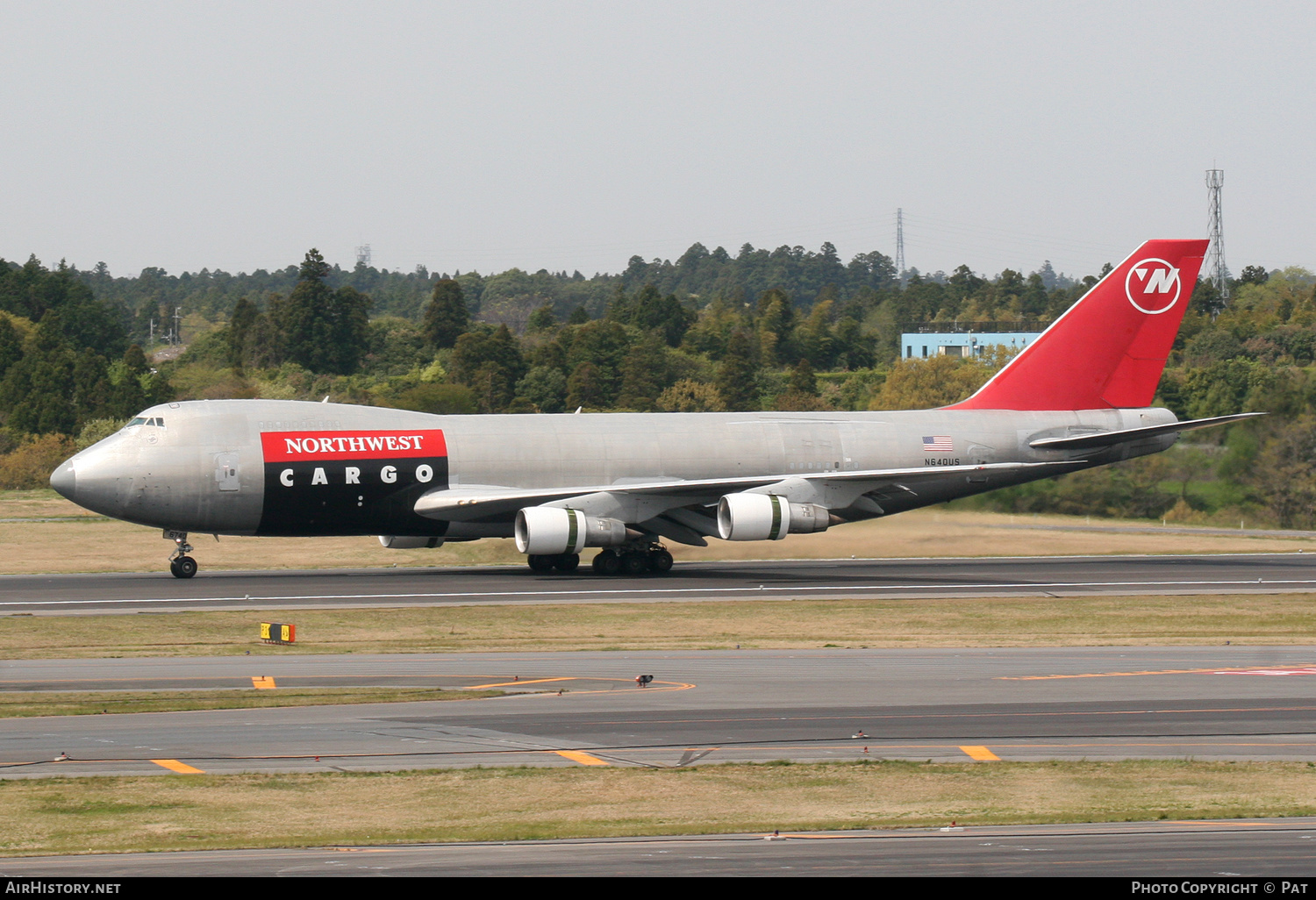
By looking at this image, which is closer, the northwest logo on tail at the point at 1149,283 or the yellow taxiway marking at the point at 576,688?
the yellow taxiway marking at the point at 576,688

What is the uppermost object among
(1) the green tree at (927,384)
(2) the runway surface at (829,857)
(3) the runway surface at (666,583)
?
(1) the green tree at (927,384)

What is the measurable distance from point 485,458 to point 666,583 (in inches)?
264

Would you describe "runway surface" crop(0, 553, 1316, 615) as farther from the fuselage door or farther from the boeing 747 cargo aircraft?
the fuselage door

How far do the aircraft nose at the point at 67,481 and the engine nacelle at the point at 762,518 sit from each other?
1840 centimetres

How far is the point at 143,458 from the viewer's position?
3944 centimetres

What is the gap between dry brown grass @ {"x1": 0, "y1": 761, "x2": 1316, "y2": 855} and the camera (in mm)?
14250

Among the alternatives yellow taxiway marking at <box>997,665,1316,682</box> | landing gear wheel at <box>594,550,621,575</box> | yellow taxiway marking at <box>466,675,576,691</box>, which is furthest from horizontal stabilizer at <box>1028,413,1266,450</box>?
yellow taxiway marking at <box>466,675,576,691</box>

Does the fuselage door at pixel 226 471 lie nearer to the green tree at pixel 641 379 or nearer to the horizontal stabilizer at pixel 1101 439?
the horizontal stabilizer at pixel 1101 439

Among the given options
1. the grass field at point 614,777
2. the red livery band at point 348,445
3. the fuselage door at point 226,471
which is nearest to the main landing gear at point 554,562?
the red livery band at point 348,445

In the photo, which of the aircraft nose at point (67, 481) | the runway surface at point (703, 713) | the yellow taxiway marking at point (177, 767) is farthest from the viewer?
the aircraft nose at point (67, 481)

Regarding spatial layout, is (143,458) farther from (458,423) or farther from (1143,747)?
(1143,747)

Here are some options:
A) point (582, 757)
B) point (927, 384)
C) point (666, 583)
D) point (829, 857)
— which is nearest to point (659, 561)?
point (666, 583)

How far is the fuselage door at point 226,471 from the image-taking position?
3962cm

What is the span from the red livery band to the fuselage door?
3.06 ft
